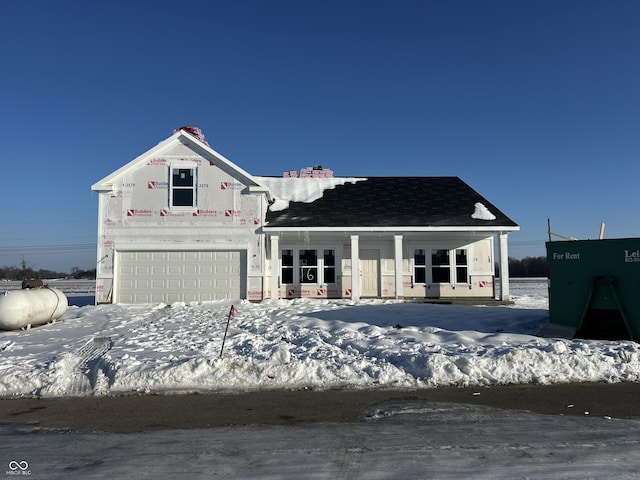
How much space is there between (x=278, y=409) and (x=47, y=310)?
374 inches

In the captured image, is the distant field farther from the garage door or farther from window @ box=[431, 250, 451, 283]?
window @ box=[431, 250, 451, 283]

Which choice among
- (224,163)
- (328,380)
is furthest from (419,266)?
(328,380)

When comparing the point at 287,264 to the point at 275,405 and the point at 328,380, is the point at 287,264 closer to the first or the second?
the point at 328,380

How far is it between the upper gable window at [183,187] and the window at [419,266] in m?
9.23

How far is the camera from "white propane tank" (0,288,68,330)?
1138 centimetres

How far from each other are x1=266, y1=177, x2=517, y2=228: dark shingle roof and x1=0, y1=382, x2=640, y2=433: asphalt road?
1107cm

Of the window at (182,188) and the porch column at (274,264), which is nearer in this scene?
the window at (182,188)

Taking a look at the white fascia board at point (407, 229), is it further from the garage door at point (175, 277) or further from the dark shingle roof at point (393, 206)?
the garage door at point (175, 277)

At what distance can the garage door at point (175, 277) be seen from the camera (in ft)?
54.1

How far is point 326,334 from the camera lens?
32.7 feet

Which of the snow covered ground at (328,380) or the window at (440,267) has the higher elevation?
the window at (440,267)

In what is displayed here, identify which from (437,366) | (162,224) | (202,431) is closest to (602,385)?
(437,366)
